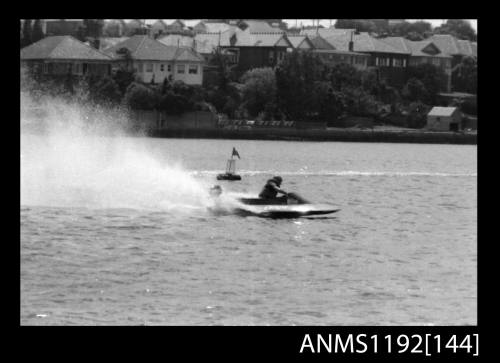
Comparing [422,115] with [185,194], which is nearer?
[185,194]

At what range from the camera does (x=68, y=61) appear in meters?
93.2

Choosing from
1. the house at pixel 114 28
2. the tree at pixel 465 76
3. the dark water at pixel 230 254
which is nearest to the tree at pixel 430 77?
the tree at pixel 465 76

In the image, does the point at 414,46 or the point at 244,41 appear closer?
the point at 244,41

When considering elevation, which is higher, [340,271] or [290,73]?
[290,73]

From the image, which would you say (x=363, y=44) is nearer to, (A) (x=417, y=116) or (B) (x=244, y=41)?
(B) (x=244, y=41)

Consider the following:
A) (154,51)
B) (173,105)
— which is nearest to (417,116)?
(154,51)

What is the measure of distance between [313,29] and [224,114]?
Answer: 154 feet

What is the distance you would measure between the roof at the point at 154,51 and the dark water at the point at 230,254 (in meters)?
48.8

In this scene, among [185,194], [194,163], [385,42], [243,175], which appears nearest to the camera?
[185,194]

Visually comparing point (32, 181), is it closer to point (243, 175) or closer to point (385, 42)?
point (243, 175)

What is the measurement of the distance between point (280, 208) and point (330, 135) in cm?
5727

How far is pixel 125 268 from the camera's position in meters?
23.3
